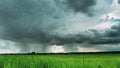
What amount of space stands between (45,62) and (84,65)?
1097 mm

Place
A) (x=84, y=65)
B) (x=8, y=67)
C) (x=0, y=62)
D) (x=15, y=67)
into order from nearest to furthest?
(x=8, y=67), (x=15, y=67), (x=84, y=65), (x=0, y=62)

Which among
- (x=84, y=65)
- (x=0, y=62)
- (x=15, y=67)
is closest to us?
(x=15, y=67)

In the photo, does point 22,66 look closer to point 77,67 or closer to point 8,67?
point 8,67

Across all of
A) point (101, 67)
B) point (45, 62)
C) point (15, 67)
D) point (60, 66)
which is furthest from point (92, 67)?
point (15, 67)

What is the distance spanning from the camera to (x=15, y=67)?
6203 millimetres

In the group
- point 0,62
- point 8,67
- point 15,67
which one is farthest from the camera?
point 0,62

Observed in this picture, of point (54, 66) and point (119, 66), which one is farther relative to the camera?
point (119, 66)

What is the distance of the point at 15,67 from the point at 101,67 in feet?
6.88

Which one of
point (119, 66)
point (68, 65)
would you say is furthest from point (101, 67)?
point (119, 66)

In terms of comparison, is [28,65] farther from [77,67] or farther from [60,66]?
[77,67]

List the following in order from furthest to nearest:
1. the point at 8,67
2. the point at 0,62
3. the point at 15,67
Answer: the point at 0,62
the point at 15,67
the point at 8,67

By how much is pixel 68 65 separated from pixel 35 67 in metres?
Result: 0.80

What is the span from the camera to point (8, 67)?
5773 mm

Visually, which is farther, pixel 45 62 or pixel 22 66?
pixel 45 62
